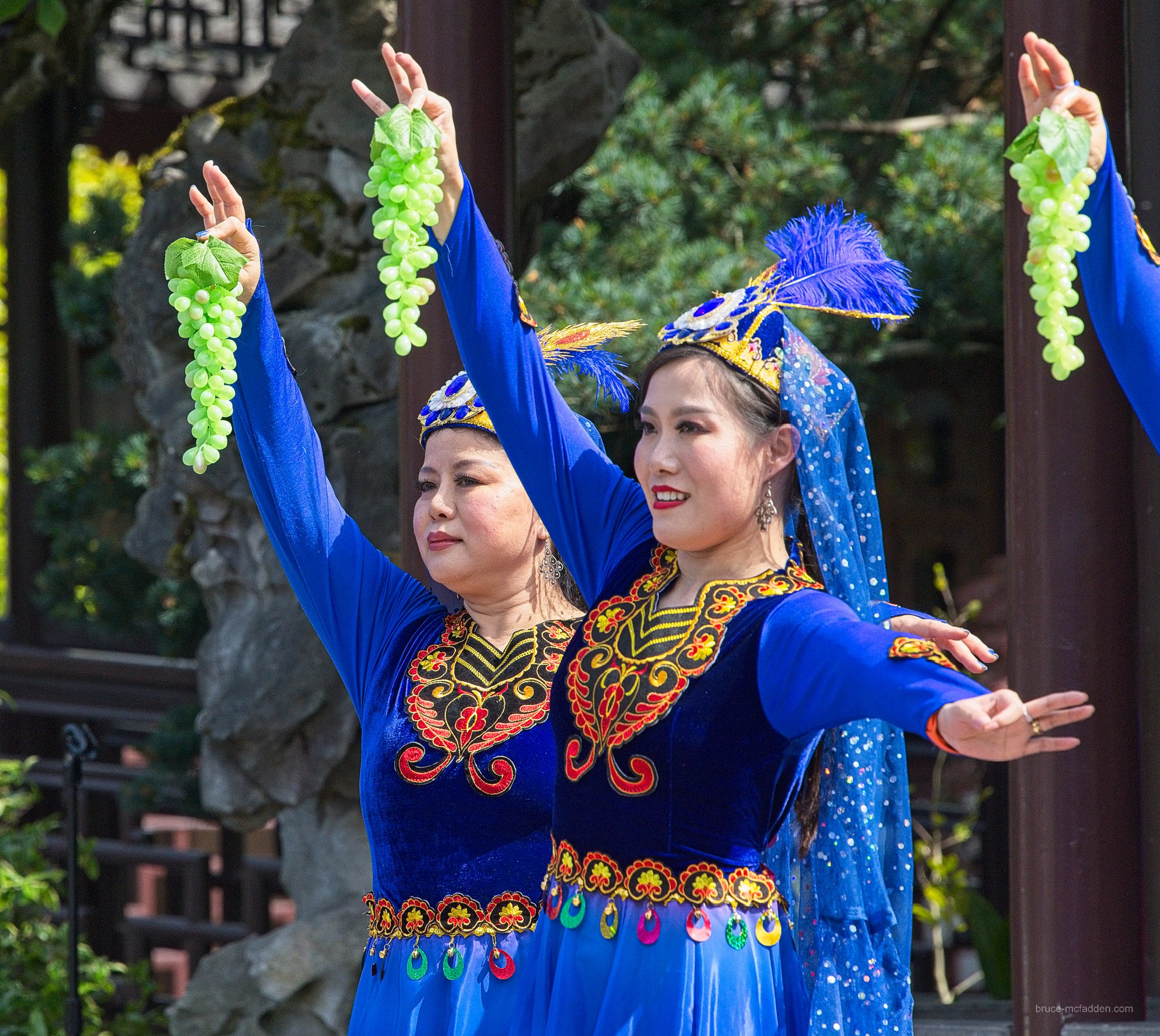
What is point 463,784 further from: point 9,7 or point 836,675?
point 9,7

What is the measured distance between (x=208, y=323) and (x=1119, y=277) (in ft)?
3.30

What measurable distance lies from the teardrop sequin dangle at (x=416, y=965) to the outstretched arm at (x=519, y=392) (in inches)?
21.1

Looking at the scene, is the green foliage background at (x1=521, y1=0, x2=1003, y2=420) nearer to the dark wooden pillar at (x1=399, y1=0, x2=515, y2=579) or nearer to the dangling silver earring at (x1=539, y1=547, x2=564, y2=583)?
the dark wooden pillar at (x1=399, y1=0, x2=515, y2=579)

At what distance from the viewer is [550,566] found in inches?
95.0

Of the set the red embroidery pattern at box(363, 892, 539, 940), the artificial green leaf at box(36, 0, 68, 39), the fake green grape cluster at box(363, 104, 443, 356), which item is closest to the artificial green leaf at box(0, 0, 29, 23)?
the artificial green leaf at box(36, 0, 68, 39)

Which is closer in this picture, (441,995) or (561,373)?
(441,995)

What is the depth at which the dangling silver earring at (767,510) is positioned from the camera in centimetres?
193

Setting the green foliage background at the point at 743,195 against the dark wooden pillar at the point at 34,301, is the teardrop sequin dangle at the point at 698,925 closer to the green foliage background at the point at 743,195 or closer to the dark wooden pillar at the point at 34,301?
the green foliage background at the point at 743,195

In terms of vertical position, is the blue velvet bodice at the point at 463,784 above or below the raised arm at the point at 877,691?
below

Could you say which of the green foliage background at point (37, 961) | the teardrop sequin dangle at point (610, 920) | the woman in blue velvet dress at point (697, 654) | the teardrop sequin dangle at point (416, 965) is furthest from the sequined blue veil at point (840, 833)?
the green foliage background at point (37, 961)

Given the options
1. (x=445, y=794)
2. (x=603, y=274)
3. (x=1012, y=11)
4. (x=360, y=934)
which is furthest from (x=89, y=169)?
(x=445, y=794)

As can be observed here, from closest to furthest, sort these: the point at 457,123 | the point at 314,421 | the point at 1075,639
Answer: the point at 1075,639, the point at 457,123, the point at 314,421

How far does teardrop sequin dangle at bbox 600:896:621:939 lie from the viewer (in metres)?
1.88

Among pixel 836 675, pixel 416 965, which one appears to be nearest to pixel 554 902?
pixel 416 965
